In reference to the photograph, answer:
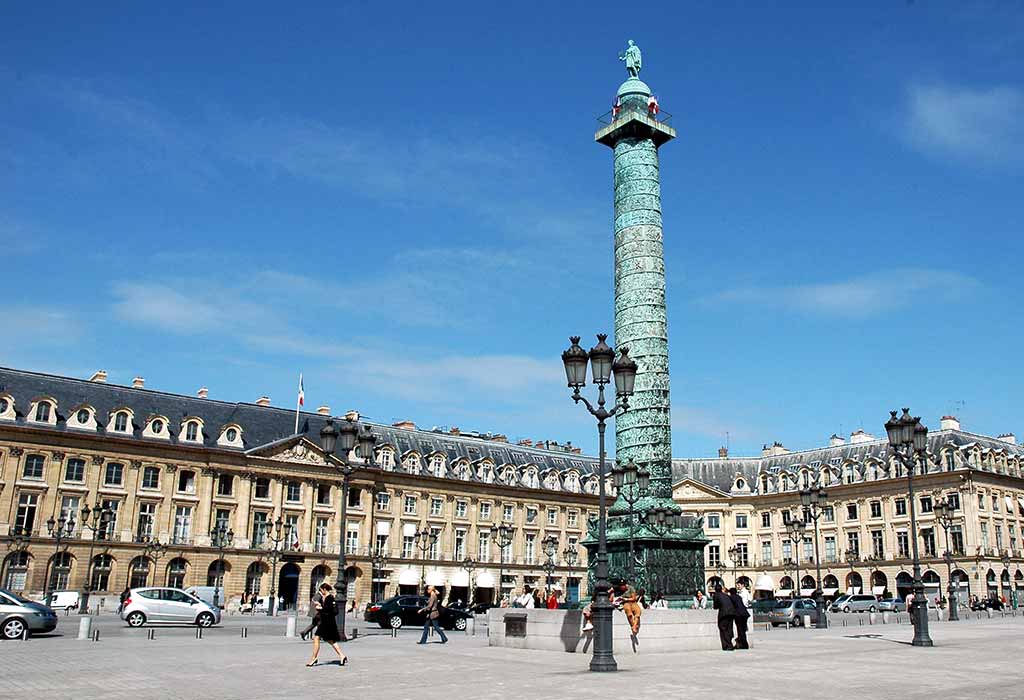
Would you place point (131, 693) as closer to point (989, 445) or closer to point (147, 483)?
point (147, 483)

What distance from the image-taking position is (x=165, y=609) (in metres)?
28.8

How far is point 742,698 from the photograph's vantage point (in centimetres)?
1095

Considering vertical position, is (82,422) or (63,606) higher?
(82,422)

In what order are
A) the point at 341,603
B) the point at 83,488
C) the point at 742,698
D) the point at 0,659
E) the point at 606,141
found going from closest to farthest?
the point at 742,698 < the point at 0,659 < the point at 341,603 < the point at 606,141 < the point at 83,488

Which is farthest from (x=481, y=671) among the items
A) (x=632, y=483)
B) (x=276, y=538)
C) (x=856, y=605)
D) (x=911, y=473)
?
(x=856, y=605)

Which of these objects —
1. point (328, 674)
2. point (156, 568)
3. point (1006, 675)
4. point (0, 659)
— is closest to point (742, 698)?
point (1006, 675)

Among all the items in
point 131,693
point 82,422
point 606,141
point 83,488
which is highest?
point 606,141

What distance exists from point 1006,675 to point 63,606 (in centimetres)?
3686

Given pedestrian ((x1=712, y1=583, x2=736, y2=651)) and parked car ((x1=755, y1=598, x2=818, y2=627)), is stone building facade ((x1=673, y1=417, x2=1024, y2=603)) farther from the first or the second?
pedestrian ((x1=712, y1=583, x2=736, y2=651))

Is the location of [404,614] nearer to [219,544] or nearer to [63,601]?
[63,601]

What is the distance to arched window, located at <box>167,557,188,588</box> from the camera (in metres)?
54.2

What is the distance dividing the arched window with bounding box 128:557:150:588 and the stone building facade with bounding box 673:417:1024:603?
37054 millimetres

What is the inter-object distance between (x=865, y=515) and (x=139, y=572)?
49675mm

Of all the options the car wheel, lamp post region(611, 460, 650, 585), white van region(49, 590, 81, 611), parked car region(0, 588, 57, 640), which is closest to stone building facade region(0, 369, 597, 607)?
white van region(49, 590, 81, 611)
